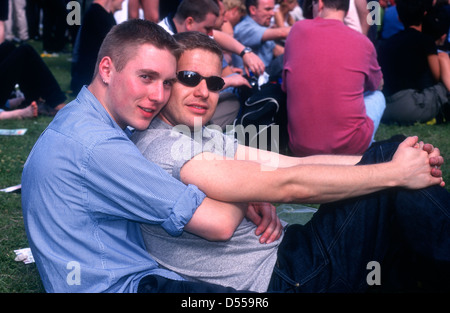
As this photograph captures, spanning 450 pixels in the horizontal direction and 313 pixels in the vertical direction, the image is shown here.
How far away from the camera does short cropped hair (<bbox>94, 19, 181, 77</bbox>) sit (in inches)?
94.3

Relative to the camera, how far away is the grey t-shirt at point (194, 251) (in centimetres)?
238

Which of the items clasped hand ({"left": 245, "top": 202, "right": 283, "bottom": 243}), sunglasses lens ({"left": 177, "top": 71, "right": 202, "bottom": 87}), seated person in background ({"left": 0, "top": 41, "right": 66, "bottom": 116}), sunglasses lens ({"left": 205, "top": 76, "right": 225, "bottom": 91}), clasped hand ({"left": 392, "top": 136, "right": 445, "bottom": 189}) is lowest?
seated person in background ({"left": 0, "top": 41, "right": 66, "bottom": 116})

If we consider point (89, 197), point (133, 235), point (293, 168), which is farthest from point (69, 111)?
point (293, 168)

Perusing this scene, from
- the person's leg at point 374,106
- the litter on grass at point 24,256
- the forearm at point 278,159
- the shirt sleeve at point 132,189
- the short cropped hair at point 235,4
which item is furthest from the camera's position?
the short cropped hair at point 235,4

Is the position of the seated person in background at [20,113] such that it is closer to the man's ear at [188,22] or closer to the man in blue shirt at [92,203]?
the man's ear at [188,22]

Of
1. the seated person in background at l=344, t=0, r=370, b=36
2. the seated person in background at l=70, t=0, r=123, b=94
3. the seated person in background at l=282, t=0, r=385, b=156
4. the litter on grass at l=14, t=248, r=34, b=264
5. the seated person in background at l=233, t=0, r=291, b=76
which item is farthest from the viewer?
the seated person in background at l=233, t=0, r=291, b=76

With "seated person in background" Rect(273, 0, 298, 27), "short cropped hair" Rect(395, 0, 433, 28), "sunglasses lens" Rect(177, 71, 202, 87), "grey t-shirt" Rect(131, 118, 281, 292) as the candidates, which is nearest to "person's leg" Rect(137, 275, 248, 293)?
"grey t-shirt" Rect(131, 118, 281, 292)

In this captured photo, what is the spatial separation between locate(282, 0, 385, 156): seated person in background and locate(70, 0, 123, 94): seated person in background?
3.05 m

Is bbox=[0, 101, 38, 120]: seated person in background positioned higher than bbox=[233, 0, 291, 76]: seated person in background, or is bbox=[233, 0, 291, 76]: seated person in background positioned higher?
bbox=[233, 0, 291, 76]: seated person in background

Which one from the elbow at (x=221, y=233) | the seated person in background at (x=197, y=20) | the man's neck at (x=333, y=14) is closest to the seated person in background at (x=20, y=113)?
the seated person in background at (x=197, y=20)

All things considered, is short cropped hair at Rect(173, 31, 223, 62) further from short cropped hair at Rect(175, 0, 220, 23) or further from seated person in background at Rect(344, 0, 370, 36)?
seated person in background at Rect(344, 0, 370, 36)

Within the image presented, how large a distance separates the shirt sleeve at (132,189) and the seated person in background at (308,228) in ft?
0.66

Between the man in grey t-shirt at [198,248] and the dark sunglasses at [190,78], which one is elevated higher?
the dark sunglasses at [190,78]
